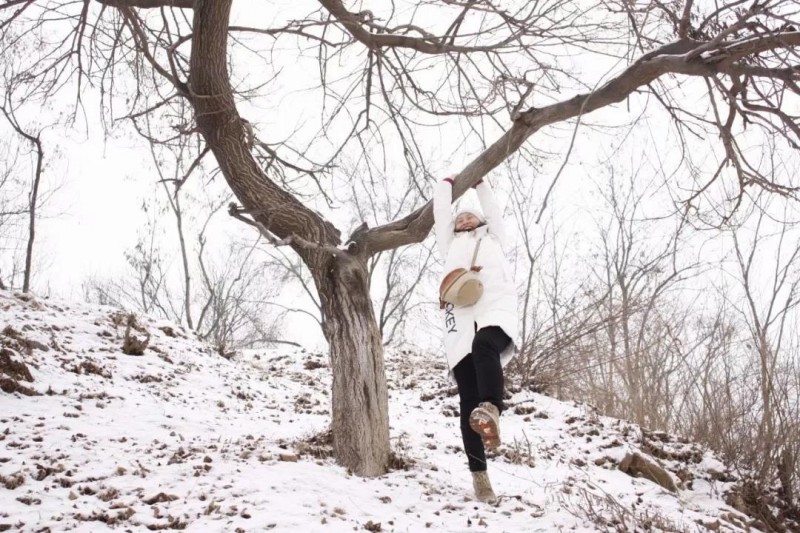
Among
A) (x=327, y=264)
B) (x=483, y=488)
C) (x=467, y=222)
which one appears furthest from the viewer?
(x=327, y=264)

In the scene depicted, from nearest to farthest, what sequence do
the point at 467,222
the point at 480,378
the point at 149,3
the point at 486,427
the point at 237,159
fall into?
the point at 486,427 → the point at 480,378 → the point at 467,222 → the point at 237,159 → the point at 149,3

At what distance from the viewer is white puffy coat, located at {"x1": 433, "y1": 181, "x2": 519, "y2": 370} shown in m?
3.26

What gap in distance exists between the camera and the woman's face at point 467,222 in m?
3.64

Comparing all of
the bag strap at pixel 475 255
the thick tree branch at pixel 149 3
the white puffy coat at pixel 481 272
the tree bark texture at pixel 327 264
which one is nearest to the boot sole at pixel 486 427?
the white puffy coat at pixel 481 272

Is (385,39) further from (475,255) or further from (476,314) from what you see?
(476,314)

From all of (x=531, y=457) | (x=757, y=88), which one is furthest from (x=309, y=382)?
(x=757, y=88)

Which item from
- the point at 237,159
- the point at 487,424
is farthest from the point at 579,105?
the point at 237,159

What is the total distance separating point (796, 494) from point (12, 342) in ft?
23.8

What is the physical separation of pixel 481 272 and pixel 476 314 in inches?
10.9

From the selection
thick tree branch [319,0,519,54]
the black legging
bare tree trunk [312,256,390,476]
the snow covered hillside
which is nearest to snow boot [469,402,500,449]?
the black legging

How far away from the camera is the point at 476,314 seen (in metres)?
3.29

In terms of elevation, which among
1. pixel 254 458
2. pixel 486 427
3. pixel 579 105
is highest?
pixel 579 105

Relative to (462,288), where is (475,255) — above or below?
above

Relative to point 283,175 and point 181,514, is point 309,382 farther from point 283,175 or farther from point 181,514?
point 181,514
